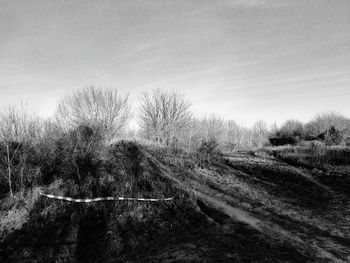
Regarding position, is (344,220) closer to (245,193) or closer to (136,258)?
(245,193)

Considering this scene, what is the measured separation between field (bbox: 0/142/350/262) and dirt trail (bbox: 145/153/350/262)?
0.03m

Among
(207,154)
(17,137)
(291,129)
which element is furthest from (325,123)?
(17,137)

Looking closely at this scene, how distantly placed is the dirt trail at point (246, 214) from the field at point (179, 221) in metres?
0.03

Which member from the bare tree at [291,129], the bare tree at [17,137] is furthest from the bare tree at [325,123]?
the bare tree at [17,137]

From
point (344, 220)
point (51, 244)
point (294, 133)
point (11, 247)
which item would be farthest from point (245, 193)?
point (294, 133)

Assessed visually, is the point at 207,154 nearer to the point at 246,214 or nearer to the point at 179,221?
the point at 246,214

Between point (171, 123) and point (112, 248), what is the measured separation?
932 inches

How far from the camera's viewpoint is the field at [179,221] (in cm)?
575

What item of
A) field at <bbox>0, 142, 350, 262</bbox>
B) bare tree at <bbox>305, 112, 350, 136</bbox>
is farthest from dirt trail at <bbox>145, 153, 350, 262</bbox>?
bare tree at <bbox>305, 112, 350, 136</bbox>

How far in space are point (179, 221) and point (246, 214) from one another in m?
2.36

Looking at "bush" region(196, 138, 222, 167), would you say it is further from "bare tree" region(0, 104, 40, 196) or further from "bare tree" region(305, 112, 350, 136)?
"bare tree" region(305, 112, 350, 136)

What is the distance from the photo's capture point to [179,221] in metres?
7.54

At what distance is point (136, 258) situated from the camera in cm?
564

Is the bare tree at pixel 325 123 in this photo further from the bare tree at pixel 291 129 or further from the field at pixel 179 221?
the field at pixel 179 221
